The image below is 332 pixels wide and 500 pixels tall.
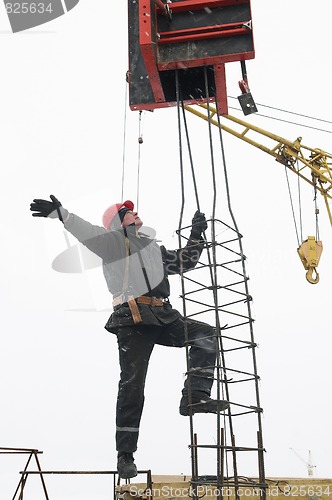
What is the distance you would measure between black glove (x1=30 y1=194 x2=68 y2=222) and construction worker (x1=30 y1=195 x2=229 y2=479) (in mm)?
101

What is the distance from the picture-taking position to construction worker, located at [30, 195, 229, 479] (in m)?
6.37

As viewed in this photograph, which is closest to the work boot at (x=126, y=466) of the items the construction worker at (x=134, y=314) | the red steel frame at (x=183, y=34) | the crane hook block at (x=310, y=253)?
the construction worker at (x=134, y=314)

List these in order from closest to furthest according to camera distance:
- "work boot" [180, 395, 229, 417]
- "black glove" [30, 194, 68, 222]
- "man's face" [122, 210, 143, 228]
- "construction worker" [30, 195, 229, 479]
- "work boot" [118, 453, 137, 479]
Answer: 1. "work boot" [180, 395, 229, 417]
2. "black glove" [30, 194, 68, 222]
3. "work boot" [118, 453, 137, 479]
4. "construction worker" [30, 195, 229, 479]
5. "man's face" [122, 210, 143, 228]

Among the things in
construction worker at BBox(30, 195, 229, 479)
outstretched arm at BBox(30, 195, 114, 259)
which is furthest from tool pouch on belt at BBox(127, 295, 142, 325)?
outstretched arm at BBox(30, 195, 114, 259)

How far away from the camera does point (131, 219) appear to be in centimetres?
697

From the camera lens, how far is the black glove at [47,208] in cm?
599

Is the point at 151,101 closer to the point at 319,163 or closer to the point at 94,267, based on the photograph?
the point at 94,267

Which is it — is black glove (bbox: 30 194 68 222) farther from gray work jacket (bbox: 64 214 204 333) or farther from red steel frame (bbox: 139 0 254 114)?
red steel frame (bbox: 139 0 254 114)

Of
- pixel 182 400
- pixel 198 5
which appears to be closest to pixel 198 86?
pixel 198 5

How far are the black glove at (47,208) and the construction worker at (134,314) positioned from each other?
0.10 metres

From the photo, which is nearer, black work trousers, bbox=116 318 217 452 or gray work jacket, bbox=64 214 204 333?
black work trousers, bbox=116 318 217 452

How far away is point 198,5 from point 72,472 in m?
4.85

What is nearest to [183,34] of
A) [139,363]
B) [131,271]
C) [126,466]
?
[131,271]

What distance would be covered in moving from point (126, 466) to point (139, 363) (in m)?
0.95
